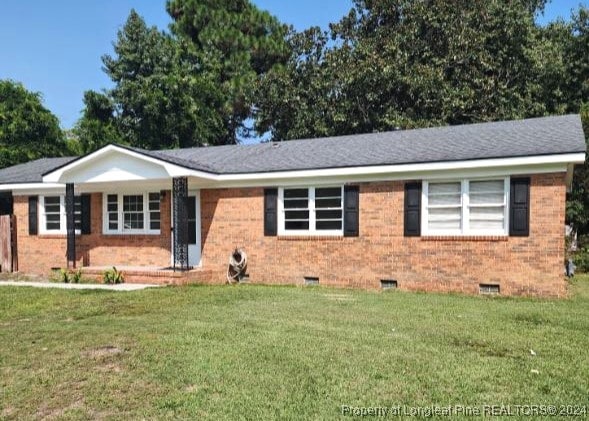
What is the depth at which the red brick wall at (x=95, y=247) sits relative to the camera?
1510 cm

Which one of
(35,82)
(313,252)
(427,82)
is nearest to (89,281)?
(313,252)

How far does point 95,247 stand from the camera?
52.0 ft

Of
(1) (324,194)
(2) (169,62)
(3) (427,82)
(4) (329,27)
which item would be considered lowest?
(1) (324,194)

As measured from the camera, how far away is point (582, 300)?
33.7ft

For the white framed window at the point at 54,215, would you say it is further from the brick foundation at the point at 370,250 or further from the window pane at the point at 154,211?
the window pane at the point at 154,211

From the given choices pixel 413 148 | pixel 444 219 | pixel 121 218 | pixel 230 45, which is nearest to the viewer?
pixel 444 219

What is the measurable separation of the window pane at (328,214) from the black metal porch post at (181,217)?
11.2 ft

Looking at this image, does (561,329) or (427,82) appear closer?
(561,329)

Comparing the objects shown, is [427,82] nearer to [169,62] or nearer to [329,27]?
[329,27]

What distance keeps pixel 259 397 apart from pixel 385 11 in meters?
23.8

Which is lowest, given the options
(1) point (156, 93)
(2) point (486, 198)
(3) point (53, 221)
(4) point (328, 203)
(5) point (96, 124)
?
(3) point (53, 221)

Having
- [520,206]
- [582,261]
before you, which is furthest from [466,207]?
[582,261]

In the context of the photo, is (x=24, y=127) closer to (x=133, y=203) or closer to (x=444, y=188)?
(x=133, y=203)

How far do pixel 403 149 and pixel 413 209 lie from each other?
6.01ft
